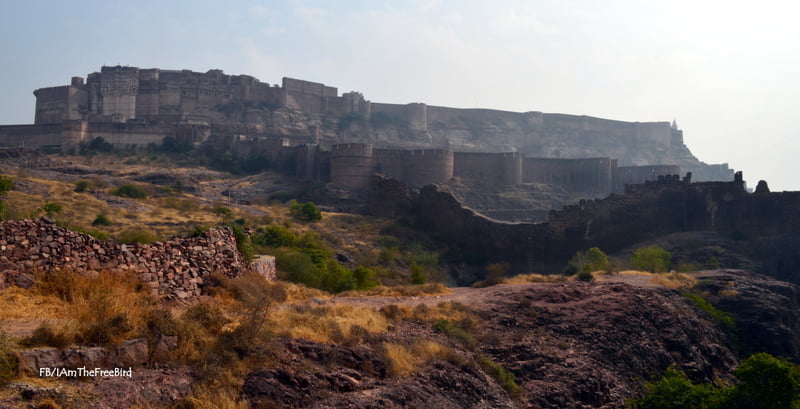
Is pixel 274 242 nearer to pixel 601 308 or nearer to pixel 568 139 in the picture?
pixel 601 308

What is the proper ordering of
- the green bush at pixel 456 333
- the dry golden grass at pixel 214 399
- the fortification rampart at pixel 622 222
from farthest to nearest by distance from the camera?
the fortification rampart at pixel 622 222
the green bush at pixel 456 333
the dry golden grass at pixel 214 399

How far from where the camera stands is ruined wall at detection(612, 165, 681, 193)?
51.8 metres

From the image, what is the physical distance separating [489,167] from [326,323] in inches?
1676

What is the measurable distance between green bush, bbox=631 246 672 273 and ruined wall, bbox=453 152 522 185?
82.4ft

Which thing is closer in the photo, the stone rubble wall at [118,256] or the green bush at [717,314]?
the stone rubble wall at [118,256]

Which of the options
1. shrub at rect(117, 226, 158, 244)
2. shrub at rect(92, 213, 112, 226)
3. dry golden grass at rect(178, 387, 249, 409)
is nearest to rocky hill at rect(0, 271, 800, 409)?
dry golden grass at rect(178, 387, 249, 409)

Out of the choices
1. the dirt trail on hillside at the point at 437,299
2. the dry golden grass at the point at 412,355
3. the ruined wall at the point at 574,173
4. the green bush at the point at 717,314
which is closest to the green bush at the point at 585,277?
the dirt trail on hillside at the point at 437,299

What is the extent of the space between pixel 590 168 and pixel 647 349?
43.0m

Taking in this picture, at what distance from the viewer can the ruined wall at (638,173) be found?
5184cm

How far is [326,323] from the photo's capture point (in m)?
9.41

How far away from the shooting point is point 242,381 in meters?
7.27

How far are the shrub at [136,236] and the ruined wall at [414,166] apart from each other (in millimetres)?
24139

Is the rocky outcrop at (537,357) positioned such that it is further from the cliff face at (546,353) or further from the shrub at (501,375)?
the shrub at (501,375)

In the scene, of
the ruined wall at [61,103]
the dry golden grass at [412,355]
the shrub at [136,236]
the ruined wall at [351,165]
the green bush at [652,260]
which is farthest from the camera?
the ruined wall at [61,103]
